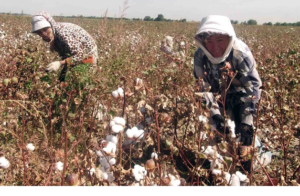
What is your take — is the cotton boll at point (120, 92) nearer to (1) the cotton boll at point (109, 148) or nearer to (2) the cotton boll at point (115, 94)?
(2) the cotton boll at point (115, 94)

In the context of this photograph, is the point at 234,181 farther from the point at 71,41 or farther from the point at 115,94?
the point at 71,41

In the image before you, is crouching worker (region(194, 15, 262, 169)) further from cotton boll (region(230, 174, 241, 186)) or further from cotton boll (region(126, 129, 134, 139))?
cotton boll (region(126, 129, 134, 139))

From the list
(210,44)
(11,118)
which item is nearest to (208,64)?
(210,44)

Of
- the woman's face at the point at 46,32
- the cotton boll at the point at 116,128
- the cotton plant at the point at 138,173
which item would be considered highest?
the woman's face at the point at 46,32

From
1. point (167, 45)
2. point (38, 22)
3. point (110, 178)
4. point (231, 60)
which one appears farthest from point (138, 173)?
point (38, 22)

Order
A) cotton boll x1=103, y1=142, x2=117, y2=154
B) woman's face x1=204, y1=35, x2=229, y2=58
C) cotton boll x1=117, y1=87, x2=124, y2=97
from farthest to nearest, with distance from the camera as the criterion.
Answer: woman's face x1=204, y1=35, x2=229, y2=58, cotton boll x1=117, y1=87, x2=124, y2=97, cotton boll x1=103, y1=142, x2=117, y2=154

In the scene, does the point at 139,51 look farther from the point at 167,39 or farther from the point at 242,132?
the point at 242,132

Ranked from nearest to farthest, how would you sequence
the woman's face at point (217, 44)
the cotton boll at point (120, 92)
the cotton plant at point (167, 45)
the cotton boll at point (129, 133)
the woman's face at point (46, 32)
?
the cotton boll at point (129, 133)
the cotton boll at point (120, 92)
the woman's face at point (217, 44)
the cotton plant at point (167, 45)
the woman's face at point (46, 32)

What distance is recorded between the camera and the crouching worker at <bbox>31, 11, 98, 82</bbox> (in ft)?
8.92

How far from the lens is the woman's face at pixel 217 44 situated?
2119 millimetres

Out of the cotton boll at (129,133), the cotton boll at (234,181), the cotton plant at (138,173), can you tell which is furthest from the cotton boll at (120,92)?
the cotton boll at (234,181)

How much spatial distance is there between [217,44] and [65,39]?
65.6 inches

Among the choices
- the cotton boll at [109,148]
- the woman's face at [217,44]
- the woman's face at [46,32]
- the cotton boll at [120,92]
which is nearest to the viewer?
the cotton boll at [109,148]

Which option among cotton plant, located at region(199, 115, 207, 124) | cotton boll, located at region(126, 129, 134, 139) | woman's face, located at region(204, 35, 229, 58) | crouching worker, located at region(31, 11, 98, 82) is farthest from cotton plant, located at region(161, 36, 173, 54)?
cotton boll, located at region(126, 129, 134, 139)
